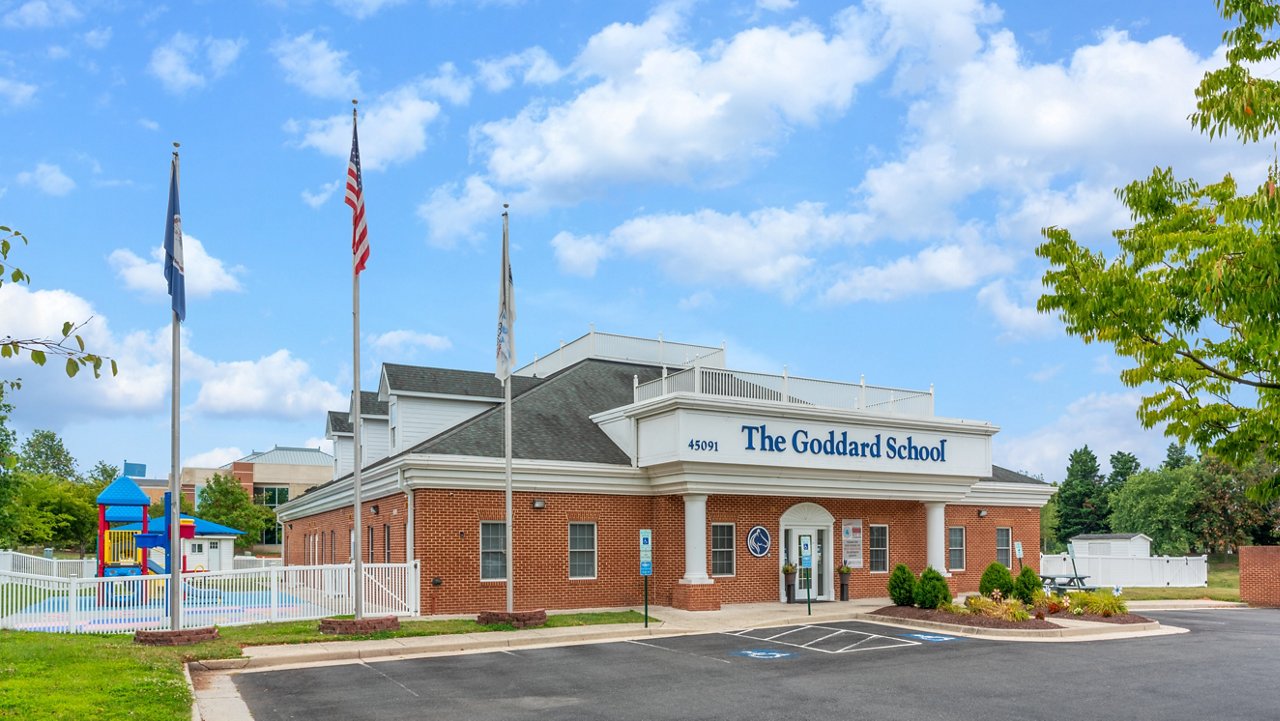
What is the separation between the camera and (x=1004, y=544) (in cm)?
3584

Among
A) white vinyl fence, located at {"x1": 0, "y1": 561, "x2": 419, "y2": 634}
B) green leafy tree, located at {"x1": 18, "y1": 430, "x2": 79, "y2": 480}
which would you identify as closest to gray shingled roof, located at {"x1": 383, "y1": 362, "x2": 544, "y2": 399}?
white vinyl fence, located at {"x1": 0, "y1": 561, "x2": 419, "y2": 634}

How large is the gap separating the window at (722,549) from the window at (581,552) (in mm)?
3367

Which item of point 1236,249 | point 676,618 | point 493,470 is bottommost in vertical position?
point 676,618

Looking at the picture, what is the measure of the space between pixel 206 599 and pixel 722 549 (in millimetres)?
13263

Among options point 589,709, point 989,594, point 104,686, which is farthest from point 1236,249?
point 989,594

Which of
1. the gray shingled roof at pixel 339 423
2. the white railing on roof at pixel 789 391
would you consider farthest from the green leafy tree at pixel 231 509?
the white railing on roof at pixel 789 391

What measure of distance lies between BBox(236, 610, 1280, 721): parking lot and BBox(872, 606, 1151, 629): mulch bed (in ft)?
5.19

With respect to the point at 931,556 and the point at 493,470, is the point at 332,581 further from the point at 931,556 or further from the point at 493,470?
the point at 931,556

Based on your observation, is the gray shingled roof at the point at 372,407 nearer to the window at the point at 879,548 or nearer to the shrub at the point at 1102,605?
the window at the point at 879,548

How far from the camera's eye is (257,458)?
10475cm

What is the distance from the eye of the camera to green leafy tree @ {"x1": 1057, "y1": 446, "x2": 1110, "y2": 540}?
82.1m

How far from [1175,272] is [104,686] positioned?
14834mm

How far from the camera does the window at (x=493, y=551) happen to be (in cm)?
2586

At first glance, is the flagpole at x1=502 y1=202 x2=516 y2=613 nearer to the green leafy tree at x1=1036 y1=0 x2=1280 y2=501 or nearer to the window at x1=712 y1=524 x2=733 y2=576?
the window at x1=712 y1=524 x2=733 y2=576
